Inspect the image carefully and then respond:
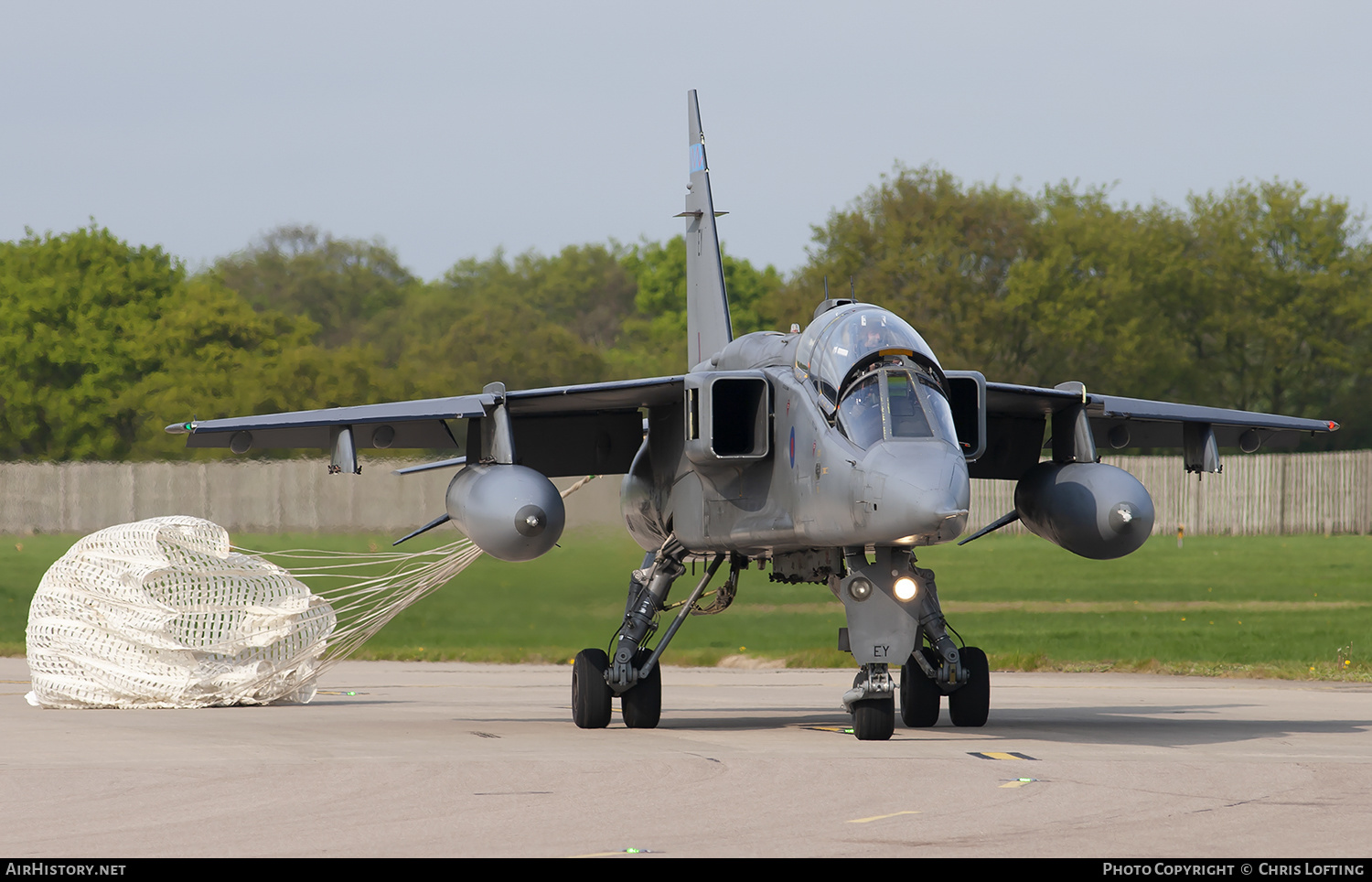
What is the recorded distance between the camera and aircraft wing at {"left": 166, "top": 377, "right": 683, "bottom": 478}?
17484mm

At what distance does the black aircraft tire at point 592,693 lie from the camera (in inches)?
682

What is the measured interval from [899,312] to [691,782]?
51456 millimetres

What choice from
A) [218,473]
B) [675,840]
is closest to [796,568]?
[675,840]

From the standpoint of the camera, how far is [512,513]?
1595cm

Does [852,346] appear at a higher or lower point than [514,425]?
higher

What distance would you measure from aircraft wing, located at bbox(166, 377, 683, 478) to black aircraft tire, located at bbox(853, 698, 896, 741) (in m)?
4.14

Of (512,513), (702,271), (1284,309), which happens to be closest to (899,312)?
(1284,309)

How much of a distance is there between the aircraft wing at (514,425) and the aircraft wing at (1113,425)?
385 cm

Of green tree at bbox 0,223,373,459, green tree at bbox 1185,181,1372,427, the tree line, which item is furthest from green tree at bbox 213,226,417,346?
green tree at bbox 1185,181,1372,427

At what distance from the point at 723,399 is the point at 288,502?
16.5 metres

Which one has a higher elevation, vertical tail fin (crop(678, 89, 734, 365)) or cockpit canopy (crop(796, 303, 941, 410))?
vertical tail fin (crop(678, 89, 734, 365))

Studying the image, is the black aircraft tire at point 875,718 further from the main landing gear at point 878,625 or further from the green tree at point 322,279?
the green tree at point 322,279

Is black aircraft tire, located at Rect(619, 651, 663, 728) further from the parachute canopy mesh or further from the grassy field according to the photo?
the grassy field

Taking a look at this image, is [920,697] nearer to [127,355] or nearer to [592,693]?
[592,693]
